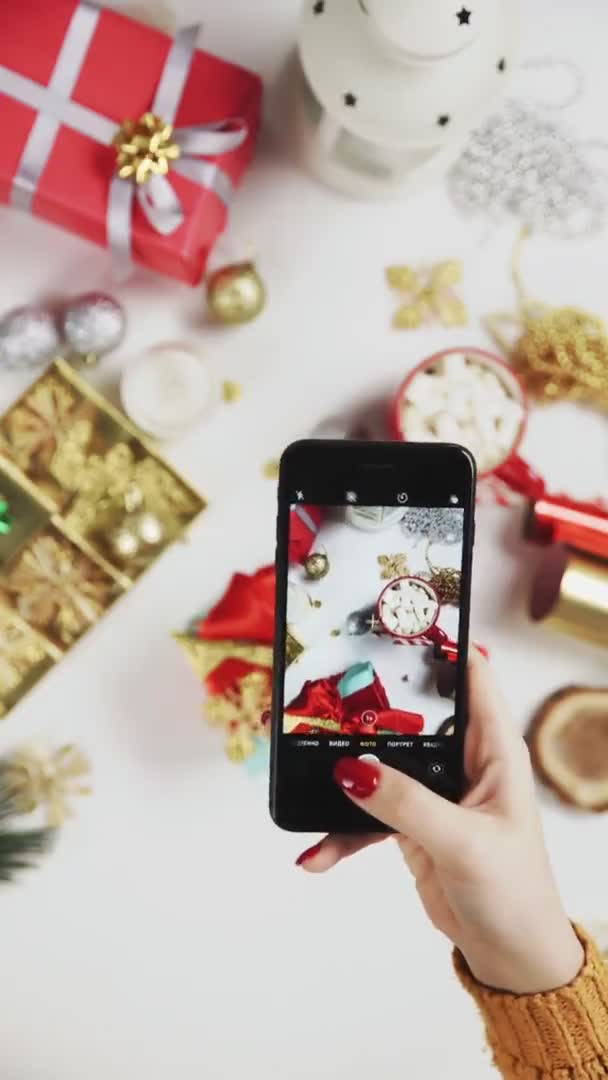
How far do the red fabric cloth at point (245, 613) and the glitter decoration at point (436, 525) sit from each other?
22cm

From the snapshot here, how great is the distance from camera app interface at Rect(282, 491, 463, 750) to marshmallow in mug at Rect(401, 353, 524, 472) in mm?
214

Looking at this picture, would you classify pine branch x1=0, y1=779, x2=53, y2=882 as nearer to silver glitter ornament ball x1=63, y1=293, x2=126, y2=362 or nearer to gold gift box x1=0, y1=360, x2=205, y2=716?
gold gift box x1=0, y1=360, x2=205, y2=716

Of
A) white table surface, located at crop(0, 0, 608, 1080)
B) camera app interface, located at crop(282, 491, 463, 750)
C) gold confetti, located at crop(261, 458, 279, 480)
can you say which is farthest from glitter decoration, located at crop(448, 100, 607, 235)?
camera app interface, located at crop(282, 491, 463, 750)

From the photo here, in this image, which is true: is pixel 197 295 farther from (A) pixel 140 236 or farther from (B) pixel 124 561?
(B) pixel 124 561

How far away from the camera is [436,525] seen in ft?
1.94

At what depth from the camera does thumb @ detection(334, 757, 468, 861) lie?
555 millimetres

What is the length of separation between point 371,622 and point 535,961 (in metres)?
0.22

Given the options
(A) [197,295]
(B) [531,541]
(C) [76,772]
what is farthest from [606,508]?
(C) [76,772]

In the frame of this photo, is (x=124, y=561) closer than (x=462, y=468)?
No

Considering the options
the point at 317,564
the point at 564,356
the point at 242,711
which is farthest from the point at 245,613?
the point at 564,356

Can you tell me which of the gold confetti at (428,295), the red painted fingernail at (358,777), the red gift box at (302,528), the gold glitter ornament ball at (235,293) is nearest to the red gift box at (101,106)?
the gold glitter ornament ball at (235,293)

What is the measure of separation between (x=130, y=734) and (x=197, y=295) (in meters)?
0.37

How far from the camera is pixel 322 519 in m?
0.59

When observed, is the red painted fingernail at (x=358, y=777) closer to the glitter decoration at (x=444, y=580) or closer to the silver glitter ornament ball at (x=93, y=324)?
the glitter decoration at (x=444, y=580)
